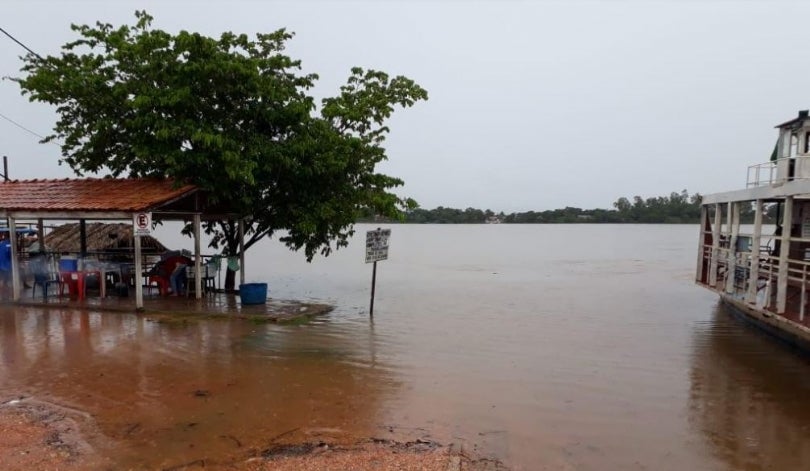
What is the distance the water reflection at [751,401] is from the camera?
5.95m

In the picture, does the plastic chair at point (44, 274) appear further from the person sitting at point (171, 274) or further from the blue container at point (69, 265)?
the person sitting at point (171, 274)

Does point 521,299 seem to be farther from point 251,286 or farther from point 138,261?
point 138,261

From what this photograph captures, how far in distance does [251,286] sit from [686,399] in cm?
942

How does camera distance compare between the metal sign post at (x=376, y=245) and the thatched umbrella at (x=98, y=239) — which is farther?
the thatched umbrella at (x=98, y=239)

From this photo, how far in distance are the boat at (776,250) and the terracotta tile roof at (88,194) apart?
37.9ft

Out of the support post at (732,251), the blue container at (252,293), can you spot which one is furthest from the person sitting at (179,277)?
the support post at (732,251)

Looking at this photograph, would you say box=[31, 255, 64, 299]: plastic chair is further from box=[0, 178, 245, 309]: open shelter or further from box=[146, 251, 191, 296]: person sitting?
box=[146, 251, 191, 296]: person sitting

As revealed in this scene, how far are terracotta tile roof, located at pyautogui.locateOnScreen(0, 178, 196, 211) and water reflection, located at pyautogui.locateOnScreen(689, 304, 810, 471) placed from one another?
33.9ft

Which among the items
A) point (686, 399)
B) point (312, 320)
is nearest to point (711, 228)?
point (686, 399)

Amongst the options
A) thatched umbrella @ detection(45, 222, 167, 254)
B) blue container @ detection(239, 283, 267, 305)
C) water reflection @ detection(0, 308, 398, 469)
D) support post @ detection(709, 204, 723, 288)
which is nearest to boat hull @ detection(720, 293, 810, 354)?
support post @ detection(709, 204, 723, 288)

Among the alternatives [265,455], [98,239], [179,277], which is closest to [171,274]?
[179,277]

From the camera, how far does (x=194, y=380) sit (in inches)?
301

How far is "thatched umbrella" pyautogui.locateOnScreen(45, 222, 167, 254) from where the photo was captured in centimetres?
1722

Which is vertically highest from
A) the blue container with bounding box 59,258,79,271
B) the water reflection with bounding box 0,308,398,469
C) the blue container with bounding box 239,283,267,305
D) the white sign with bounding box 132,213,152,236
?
→ the white sign with bounding box 132,213,152,236
